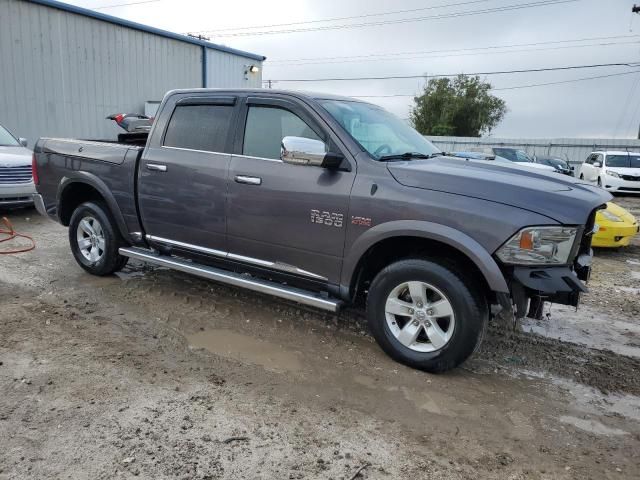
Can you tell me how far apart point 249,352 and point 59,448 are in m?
1.54

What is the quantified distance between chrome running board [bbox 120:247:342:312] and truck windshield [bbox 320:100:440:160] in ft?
3.92

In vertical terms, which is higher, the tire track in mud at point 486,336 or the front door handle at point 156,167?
the front door handle at point 156,167

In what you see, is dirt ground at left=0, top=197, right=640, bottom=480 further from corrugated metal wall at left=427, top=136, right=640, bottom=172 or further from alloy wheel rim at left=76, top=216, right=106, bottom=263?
corrugated metal wall at left=427, top=136, right=640, bottom=172

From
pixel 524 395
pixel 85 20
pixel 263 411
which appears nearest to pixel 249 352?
pixel 263 411

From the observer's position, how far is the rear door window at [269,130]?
161 inches

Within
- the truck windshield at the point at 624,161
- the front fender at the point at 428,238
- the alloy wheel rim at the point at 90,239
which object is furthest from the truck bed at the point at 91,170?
Answer: the truck windshield at the point at 624,161

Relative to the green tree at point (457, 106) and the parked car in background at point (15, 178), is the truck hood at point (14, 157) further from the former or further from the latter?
the green tree at point (457, 106)

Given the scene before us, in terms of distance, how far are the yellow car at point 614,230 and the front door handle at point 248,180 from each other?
5844 mm

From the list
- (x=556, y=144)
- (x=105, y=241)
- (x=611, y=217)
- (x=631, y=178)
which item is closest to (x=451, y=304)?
(x=105, y=241)

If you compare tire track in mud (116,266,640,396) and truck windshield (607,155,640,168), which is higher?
truck windshield (607,155,640,168)

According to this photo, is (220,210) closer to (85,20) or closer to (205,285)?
(205,285)

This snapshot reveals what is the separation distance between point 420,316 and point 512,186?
110 centimetres

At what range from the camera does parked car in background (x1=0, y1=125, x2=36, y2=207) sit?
8406 millimetres

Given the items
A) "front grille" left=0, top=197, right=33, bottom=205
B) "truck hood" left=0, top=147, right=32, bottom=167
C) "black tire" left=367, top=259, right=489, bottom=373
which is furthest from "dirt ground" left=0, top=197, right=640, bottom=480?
"truck hood" left=0, top=147, right=32, bottom=167
